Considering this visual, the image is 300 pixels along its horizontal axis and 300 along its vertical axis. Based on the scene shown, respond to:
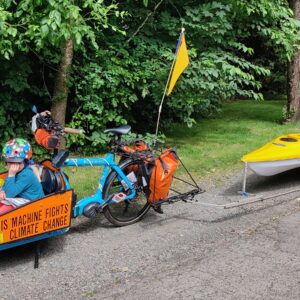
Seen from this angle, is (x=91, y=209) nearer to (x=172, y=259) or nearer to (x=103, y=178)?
(x=103, y=178)

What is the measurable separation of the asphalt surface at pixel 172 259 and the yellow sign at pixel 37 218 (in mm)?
346

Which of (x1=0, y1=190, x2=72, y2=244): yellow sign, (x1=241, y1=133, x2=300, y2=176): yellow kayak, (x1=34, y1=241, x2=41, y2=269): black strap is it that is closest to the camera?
(x1=0, y1=190, x2=72, y2=244): yellow sign

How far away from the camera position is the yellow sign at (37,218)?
4172 millimetres

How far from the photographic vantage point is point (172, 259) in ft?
15.1

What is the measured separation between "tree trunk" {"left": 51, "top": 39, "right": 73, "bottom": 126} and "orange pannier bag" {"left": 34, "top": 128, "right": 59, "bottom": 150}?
3243mm

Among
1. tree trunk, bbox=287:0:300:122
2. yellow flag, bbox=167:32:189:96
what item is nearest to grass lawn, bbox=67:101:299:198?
tree trunk, bbox=287:0:300:122

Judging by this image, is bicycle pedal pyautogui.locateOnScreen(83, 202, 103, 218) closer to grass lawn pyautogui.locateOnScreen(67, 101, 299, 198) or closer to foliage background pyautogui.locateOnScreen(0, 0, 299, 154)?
grass lawn pyautogui.locateOnScreen(67, 101, 299, 198)

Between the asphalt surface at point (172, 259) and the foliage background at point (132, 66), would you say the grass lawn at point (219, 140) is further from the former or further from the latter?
the asphalt surface at point (172, 259)

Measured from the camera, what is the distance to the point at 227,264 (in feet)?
14.5

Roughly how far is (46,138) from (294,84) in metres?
9.11

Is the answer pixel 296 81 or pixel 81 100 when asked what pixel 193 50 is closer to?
pixel 81 100

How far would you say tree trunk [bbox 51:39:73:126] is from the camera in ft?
26.6

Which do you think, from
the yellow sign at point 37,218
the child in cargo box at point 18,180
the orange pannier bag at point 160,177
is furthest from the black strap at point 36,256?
the orange pannier bag at point 160,177

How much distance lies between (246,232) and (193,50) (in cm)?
389
